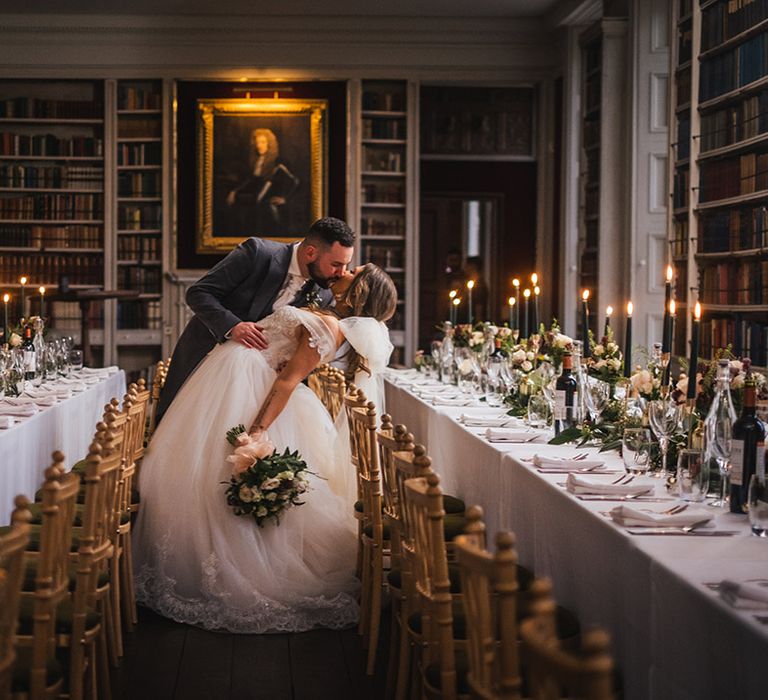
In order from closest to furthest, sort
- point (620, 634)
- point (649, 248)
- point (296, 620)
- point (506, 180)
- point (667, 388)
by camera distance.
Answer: point (620, 634) < point (667, 388) < point (296, 620) < point (649, 248) < point (506, 180)

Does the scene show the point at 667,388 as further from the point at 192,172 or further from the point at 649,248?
the point at 192,172

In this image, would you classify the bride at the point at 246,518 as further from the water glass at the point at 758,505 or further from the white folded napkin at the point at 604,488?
the water glass at the point at 758,505

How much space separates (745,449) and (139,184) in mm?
9835

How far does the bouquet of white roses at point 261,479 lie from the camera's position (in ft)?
13.6

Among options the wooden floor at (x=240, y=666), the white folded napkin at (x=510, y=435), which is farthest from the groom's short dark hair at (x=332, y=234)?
the wooden floor at (x=240, y=666)

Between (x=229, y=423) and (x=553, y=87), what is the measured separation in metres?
8.33

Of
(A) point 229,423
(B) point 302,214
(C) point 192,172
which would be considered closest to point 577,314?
(B) point 302,214

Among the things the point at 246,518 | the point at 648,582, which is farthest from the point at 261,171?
the point at 648,582

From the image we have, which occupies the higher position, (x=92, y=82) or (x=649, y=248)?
(x=92, y=82)

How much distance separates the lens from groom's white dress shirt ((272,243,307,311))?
5094mm

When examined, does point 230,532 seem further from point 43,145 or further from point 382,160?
point 43,145

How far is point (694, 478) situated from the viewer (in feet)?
9.42

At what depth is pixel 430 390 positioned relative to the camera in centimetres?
637

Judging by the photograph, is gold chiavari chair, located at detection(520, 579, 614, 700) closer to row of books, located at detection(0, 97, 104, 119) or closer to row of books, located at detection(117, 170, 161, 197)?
row of books, located at detection(117, 170, 161, 197)
